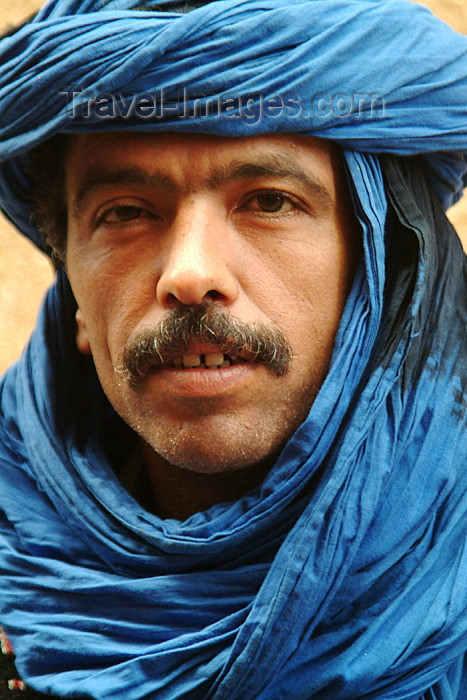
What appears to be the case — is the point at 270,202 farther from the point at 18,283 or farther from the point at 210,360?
the point at 18,283

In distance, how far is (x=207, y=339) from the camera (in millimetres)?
1213

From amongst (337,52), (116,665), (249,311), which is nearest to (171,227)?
(249,311)

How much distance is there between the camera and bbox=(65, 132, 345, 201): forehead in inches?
48.3

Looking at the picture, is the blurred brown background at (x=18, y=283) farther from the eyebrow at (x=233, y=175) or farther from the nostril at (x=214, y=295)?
the nostril at (x=214, y=295)

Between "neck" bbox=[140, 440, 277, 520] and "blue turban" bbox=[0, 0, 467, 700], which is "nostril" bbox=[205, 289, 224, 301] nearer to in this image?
"blue turban" bbox=[0, 0, 467, 700]

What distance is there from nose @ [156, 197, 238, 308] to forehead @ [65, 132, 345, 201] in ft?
0.16

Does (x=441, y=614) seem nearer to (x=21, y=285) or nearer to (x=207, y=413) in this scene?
(x=207, y=413)

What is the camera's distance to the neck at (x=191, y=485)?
140 centimetres

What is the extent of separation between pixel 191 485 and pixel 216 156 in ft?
1.68

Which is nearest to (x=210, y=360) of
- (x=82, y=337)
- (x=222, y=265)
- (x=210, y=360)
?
(x=210, y=360)

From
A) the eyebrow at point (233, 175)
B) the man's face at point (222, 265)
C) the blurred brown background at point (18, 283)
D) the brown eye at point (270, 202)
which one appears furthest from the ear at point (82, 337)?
the blurred brown background at point (18, 283)

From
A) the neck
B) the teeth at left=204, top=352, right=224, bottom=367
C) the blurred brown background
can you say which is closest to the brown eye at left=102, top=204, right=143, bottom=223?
the teeth at left=204, top=352, right=224, bottom=367

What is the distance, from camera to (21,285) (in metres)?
2.22

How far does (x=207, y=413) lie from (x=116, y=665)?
35 cm
